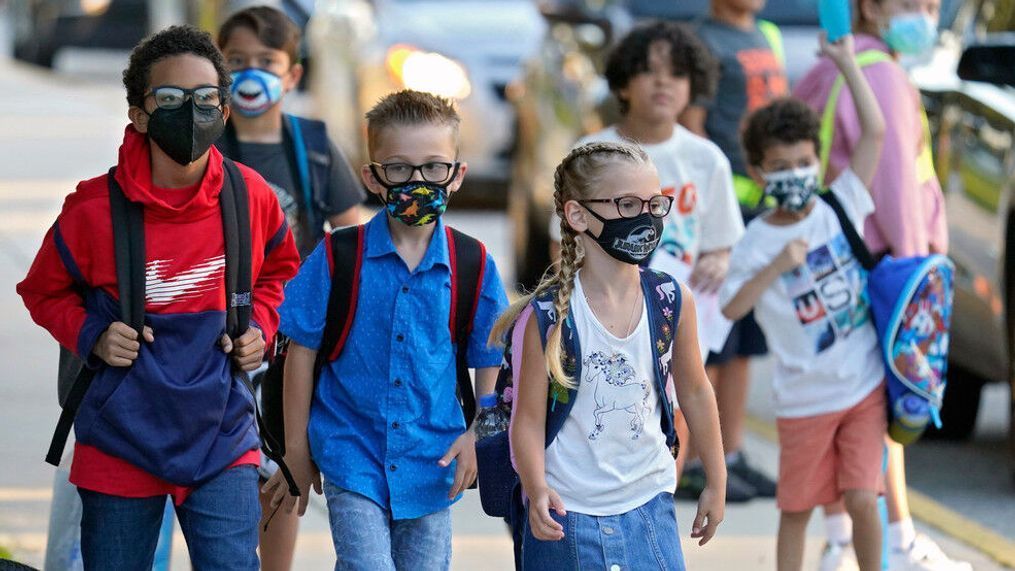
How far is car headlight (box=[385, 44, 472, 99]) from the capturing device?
1248 cm

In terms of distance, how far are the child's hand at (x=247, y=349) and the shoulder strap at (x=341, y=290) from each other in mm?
164

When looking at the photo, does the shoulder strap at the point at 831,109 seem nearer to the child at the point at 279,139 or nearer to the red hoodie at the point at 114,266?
the child at the point at 279,139

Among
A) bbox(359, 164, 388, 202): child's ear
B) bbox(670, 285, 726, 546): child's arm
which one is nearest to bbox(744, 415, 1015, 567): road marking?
bbox(670, 285, 726, 546): child's arm

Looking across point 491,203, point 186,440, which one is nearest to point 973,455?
point 186,440

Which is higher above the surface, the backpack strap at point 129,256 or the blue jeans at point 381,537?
the backpack strap at point 129,256

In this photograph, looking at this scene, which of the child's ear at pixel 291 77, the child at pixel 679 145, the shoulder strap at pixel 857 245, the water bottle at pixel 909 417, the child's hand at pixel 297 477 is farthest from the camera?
the child at pixel 679 145

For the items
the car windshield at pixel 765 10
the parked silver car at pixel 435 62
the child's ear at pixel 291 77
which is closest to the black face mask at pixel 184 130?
the child's ear at pixel 291 77

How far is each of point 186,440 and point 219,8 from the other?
1350 centimetres

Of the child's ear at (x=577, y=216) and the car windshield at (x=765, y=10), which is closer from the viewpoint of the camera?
the child's ear at (x=577, y=216)

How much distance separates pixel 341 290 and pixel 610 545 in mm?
870

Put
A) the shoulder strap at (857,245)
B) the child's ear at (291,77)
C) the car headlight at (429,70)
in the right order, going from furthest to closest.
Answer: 1. the car headlight at (429,70)
2. the shoulder strap at (857,245)
3. the child's ear at (291,77)

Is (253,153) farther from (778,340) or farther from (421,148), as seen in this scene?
(778,340)

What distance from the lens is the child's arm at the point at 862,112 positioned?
5.46 m

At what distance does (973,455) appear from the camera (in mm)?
7953
